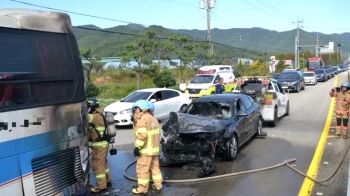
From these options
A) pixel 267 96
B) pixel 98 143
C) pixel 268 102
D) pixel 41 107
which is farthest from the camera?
pixel 267 96

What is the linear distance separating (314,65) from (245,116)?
52.6 m

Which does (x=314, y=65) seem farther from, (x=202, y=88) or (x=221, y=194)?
(x=221, y=194)

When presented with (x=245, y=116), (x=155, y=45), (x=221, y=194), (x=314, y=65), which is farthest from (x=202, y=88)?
(x=314, y=65)

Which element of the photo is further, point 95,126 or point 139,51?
point 139,51

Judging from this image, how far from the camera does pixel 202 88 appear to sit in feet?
79.0

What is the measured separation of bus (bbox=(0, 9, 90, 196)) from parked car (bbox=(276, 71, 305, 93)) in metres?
24.4

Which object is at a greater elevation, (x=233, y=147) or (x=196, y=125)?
(x=196, y=125)

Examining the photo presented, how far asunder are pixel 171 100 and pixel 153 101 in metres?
1.46

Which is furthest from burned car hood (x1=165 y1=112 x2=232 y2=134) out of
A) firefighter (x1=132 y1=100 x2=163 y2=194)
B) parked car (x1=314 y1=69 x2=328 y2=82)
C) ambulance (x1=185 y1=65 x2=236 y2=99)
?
parked car (x1=314 y1=69 x2=328 y2=82)

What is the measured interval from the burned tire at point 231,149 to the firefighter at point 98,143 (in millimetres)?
2953

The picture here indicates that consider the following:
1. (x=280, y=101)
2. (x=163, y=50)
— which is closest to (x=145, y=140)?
(x=280, y=101)

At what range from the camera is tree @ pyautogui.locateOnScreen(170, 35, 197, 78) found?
35.0m

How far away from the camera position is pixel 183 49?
36.8m

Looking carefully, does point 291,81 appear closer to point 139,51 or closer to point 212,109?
point 139,51
